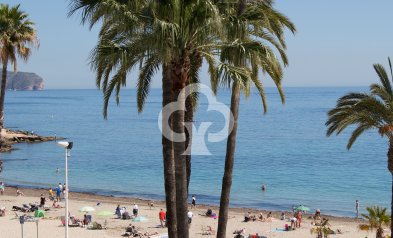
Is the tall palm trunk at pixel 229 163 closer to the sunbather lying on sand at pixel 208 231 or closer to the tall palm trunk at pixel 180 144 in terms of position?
the tall palm trunk at pixel 180 144

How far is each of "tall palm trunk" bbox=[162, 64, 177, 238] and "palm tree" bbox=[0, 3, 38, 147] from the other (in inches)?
606

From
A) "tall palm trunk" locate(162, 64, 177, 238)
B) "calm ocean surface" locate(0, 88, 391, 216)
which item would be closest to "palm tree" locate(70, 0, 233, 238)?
"tall palm trunk" locate(162, 64, 177, 238)

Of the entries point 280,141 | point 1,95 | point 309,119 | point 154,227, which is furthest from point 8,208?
point 309,119

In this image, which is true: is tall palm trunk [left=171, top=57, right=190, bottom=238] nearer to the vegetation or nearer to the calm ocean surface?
the vegetation

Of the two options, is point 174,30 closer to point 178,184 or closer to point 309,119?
point 178,184

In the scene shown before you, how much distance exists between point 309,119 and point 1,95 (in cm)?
12884

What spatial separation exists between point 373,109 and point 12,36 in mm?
17246

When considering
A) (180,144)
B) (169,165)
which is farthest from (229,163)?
(180,144)

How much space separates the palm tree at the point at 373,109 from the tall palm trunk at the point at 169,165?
7.26m

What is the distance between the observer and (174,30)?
10969 mm

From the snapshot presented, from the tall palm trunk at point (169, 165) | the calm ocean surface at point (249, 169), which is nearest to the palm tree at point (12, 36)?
the tall palm trunk at point (169, 165)

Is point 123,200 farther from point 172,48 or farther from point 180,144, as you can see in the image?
point 172,48

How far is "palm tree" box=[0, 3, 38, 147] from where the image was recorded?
2606 centimetres

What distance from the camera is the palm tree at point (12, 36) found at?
26.1 metres
